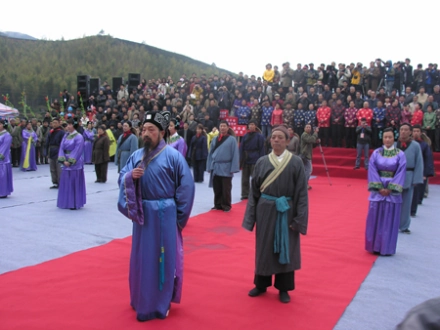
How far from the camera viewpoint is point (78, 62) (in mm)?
32000

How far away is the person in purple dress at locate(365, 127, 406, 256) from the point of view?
5613mm

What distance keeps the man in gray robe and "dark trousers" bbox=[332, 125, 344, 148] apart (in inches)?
453

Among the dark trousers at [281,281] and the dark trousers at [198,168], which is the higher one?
the dark trousers at [281,281]

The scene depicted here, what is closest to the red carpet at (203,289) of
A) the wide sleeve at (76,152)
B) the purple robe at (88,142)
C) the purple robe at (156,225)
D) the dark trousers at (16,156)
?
the purple robe at (156,225)

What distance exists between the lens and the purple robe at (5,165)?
890 cm

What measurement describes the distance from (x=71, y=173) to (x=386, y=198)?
17.8 feet

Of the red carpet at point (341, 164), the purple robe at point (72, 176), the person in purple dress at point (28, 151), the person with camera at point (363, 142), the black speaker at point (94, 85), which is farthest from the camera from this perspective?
the black speaker at point (94, 85)

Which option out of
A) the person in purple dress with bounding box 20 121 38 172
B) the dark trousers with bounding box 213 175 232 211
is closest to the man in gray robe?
the dark trousers with bounding box 213 175 232 211

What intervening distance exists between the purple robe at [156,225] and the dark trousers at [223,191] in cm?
471

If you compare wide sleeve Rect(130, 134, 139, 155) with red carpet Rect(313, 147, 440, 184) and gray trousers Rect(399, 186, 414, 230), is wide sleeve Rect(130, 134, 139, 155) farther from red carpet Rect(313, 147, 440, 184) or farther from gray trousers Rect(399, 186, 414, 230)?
gray trousers Rect(399, 186, 414, 230)

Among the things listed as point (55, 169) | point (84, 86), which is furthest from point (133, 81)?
point (55, 169)

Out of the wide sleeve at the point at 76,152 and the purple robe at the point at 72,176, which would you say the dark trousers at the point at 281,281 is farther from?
the wide sleeve at the point at 76,152

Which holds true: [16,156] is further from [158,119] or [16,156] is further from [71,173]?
[158,119]

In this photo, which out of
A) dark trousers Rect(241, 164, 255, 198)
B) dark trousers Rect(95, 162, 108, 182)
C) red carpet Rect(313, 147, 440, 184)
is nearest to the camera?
dark trousers Rect(241, 164, 255, 198)
